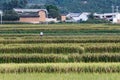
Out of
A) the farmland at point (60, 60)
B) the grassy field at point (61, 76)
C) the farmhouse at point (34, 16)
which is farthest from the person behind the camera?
the farmhouse at point (34, 16)

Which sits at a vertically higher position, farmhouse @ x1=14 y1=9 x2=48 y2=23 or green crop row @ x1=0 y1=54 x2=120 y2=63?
green crop row @ x1=0 y1=54 x2=120 y2=63

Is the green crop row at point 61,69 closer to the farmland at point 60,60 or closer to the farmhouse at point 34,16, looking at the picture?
the farmland at point 60,60

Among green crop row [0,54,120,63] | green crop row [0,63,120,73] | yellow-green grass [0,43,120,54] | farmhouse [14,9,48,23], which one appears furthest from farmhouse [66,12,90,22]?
green crop row [0,63,120,73]

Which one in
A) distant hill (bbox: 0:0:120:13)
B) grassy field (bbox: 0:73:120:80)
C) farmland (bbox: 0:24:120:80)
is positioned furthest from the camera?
distant hill (bbox: 0:0:120:13)

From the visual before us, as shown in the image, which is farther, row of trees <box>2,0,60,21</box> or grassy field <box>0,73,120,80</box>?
row of trees <box>2,0,60,21</box>

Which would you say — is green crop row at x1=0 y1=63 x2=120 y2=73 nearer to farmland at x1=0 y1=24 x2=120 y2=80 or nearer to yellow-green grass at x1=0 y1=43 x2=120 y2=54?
farmland at x1=0 y1=24 x2=120 y2=80

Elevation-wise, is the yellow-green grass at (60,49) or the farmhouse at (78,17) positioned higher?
the yellow-green grass at (60,49)

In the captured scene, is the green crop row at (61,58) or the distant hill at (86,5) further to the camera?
the distant hill at (86,5)

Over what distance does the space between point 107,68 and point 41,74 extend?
1.88 metres

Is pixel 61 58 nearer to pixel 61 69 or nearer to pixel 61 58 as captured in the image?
pixel 61 58

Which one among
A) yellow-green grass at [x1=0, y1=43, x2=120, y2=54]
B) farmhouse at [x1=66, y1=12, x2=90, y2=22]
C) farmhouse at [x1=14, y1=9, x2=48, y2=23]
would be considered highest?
yellow-green grass at [x1=0, y1=43, x2=120, y2=54]

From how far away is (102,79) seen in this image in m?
10.6

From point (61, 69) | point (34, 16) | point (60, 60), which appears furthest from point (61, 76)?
point (34, 16)

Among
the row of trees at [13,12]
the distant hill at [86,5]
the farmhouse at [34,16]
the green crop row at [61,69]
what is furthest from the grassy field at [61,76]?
the distant hill at [86,5]
